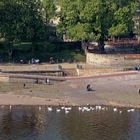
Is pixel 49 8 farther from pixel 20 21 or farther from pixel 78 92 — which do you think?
pixel 78 92

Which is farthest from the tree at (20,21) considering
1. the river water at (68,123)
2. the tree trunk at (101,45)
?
the river water at (68,123)

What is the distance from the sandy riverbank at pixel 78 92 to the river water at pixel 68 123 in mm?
2580

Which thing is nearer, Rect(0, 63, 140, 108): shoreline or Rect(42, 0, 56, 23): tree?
Rect(0, 63, 140, 108): shoreline

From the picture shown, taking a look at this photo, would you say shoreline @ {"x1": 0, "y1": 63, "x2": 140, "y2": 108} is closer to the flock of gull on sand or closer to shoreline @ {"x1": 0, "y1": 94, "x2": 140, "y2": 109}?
shoreline @ {"x1": 0, "y1": 94, "x2": 140, "y2": 109}

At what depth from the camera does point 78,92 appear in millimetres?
106125

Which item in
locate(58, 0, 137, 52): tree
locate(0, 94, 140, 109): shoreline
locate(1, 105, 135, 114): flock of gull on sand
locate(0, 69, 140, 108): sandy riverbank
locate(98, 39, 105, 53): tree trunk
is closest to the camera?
locate(1, 105, 135, 114): flock of gull on sand

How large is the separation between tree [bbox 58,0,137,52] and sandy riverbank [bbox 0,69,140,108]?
507 inches

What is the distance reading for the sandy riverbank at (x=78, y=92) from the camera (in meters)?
101

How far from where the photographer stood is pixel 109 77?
111875 mm

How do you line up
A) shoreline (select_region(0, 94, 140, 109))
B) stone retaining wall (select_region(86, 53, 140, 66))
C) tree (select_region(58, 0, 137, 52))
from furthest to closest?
tree (select_region(58, 0, 137, 52))
stone retaining wall (select_region(86, 53, 140, 66))
shoreline (select_region(0, 94, 140, 109))

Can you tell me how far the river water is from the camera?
84.2 meters

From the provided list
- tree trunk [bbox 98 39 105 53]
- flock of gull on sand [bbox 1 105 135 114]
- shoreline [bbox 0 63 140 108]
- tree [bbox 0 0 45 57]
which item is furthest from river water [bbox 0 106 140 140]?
tree trunk [bbox 98 39 105 53]

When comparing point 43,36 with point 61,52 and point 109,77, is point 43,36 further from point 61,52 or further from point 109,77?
point 109,77

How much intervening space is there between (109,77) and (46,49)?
17783 millimetres
